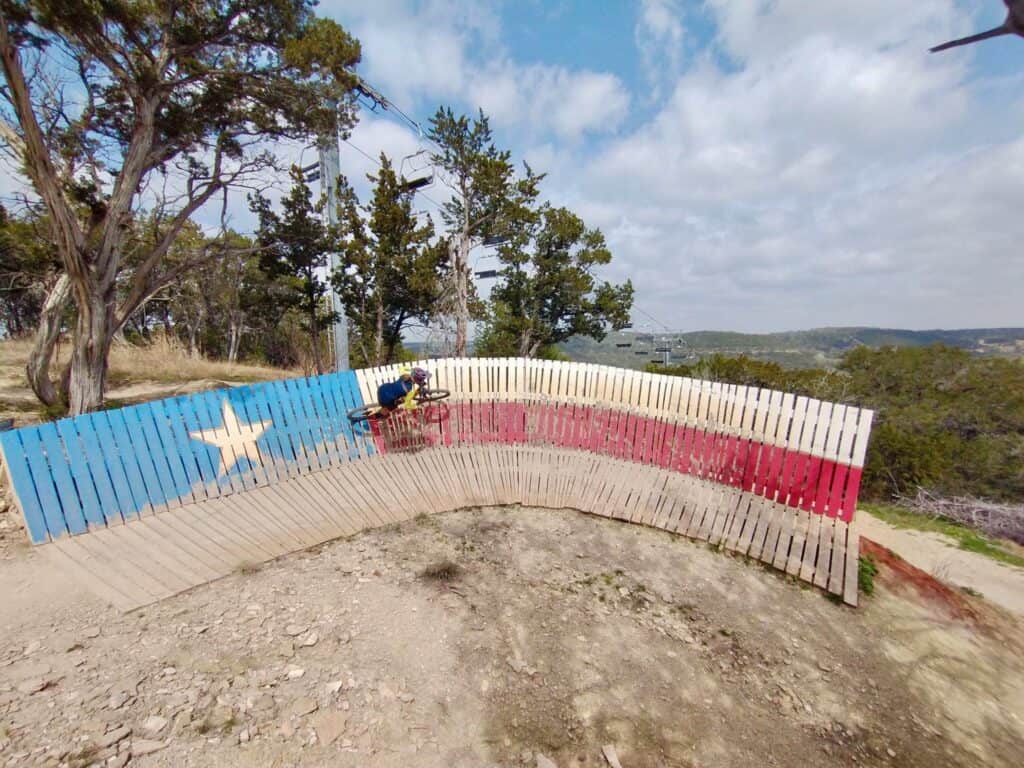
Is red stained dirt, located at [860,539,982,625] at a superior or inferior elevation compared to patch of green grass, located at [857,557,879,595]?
inferior

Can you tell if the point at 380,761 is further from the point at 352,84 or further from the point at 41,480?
the point at 352,84

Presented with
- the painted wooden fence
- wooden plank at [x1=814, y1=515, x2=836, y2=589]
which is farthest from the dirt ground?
the painted wooden fence

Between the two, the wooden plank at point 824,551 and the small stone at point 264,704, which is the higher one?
→ the small stone at point 264,704

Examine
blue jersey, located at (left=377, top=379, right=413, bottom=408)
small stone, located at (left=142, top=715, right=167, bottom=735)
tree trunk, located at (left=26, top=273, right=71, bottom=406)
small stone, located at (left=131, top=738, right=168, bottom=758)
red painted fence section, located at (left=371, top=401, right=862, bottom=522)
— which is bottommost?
small stone, located at (left=142, top=715, right=167, bottom=735)

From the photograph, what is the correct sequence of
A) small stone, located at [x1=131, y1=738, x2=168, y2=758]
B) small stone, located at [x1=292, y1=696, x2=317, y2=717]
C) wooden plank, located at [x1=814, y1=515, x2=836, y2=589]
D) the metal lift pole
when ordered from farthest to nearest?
the metal lift pole → wooden plank, located at [x1=814, y1=515, x2=836, y2=589] → small stone, located at [x1=292, y1=696, x2=317, y2=717] → small stone, located at [x1=131, y1=738, x2=168, y2=758]

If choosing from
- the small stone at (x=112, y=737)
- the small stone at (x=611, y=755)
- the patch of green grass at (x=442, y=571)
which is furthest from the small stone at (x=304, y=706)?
the small stone at (x=611, y=755)

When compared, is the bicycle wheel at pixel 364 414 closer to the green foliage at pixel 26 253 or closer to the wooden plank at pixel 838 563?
the wooden plank at pixel 838 563

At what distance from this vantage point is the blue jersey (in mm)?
6500

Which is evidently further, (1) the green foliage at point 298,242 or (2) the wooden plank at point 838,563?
(1) the green foliage at point 298,242

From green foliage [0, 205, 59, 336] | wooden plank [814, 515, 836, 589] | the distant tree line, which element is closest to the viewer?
wooden plank [814, 515, 836, 589]

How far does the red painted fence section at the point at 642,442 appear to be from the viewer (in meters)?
5.36

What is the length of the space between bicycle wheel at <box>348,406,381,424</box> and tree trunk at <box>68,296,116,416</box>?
4958mm

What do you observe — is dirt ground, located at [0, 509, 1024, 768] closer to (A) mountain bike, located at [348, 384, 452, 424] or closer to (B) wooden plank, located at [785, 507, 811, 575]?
(B) wooden plank, located at [785, 507, 811, 575]

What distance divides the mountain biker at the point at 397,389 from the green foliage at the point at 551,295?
16.0 m
